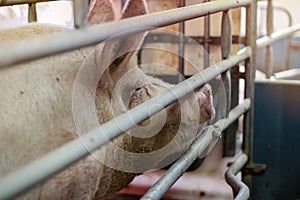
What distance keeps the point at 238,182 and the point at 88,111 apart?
0.68 metres

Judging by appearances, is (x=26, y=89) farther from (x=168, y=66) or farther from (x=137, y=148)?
(x=168, y=66)

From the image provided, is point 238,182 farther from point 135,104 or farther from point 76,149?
point 76,149

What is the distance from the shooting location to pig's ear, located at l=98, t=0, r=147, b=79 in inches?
43.4

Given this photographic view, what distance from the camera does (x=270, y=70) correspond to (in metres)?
2.42

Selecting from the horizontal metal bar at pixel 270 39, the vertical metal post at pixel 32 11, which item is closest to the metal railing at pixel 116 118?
the vertical metal post at pixel 32 11

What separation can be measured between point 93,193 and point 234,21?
1.77 metres

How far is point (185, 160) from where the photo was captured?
128cm

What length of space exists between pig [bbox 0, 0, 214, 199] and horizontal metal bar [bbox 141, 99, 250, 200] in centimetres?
4

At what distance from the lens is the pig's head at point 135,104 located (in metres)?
1.16

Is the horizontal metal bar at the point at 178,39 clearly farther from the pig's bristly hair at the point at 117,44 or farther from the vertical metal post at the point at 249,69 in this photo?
the pig's bristly hair at the point at 117,44

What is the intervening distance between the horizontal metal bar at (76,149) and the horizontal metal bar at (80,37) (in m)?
0.15

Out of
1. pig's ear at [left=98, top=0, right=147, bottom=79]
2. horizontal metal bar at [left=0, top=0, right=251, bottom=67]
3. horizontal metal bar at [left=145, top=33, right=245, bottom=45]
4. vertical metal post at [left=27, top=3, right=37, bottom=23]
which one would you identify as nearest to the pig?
pig's ear at [left=98, top=0, right=147, bottom=79]

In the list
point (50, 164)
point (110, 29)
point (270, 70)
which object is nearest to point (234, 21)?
point (270, 70)

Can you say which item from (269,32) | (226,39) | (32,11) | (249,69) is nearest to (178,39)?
(269,32)
